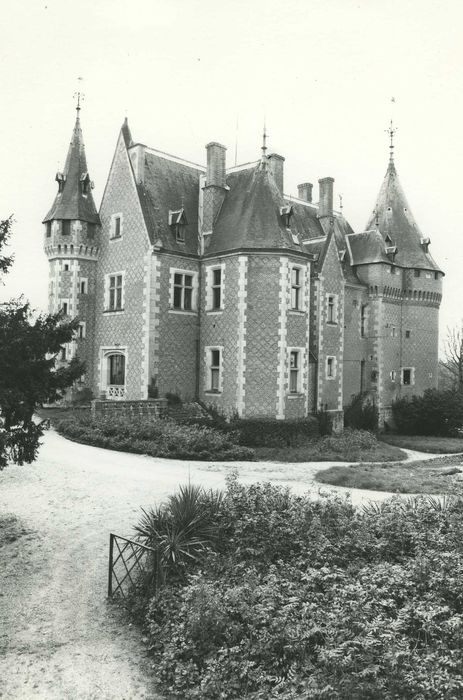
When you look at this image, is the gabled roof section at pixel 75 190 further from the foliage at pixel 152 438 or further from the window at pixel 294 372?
the window at pixel 294 372

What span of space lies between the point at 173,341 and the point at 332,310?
32.9 feet

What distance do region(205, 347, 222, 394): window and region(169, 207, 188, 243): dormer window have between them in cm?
530

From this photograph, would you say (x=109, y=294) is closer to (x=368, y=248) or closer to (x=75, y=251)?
(x=75, y=251)

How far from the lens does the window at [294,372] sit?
2712 cm

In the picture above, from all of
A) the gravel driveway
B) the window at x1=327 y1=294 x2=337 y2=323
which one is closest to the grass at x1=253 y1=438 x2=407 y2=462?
the gravel driveway

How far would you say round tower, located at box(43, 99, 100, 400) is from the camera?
28438 mm

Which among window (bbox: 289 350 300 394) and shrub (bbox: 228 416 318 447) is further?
window (bbox: 289 350 300 394)

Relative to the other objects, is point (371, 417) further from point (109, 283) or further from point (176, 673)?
point (176, 673)

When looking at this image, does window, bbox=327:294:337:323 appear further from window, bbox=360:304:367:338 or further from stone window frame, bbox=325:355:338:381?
window, bbox=360:304:367:338

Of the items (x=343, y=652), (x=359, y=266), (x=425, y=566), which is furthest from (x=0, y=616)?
(x=359, y=266)

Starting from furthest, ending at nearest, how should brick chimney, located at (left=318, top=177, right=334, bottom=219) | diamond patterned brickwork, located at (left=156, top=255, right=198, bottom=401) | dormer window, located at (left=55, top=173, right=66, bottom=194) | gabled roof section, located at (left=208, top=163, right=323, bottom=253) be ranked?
brick chimney, located at (left=318, top=177, right=334, bottom=219)
dormer window, located at (left=55, top=173, right=66, bottom=194)
gabled roof section, located at (left=208, top=163, right=323, bottom=253)
diamond patterned brickwork, located at (left=156, top=255, right=198, bottom=401)

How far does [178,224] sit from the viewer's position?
2739cm

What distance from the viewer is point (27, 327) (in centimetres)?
996

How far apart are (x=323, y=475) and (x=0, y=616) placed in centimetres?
1012
